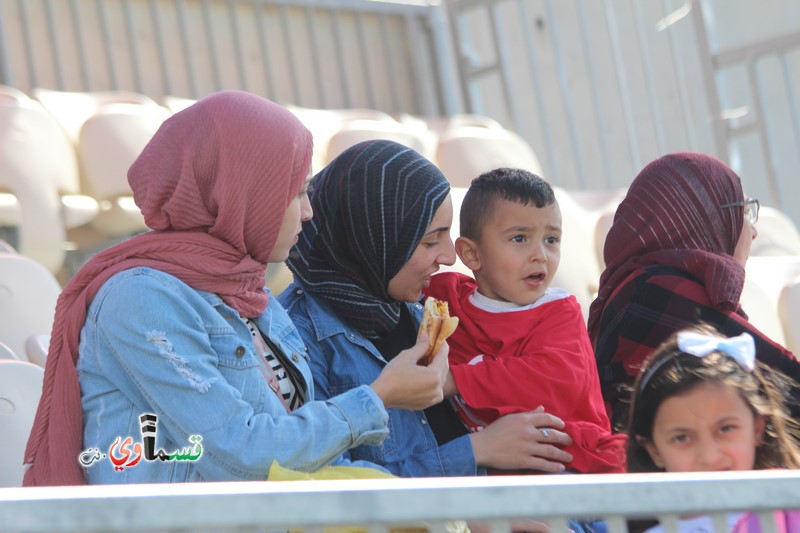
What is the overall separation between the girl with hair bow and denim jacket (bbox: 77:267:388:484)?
0.53 meters

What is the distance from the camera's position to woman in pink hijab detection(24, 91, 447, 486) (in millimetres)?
1943

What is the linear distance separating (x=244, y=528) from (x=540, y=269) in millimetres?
1549

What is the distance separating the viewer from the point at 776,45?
18.0 ft

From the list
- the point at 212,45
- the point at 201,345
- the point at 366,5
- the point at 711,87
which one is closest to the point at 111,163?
the point at 212,45

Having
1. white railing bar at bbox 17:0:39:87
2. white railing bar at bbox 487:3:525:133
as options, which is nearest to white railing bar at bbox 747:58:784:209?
white railing bar at bbox 487:3:525:133

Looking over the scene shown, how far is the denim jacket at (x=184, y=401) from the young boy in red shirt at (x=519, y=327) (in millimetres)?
508

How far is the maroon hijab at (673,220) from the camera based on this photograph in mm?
3020

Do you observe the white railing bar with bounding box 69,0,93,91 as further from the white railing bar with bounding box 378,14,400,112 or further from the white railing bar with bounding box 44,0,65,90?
the white railing bar with bounding box 378,14,400,112

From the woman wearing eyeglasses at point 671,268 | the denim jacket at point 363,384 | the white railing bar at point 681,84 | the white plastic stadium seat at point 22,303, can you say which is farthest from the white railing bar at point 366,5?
the denim jacket at point 363,384

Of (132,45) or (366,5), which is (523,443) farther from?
(366,5)

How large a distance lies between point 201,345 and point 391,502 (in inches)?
33.2

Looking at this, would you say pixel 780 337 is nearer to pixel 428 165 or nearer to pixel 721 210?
pixel 721 210

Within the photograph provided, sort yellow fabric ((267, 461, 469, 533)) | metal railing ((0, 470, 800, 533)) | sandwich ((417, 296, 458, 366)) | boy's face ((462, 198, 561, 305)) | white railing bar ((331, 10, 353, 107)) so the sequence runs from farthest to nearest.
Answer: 1. white railing bar ((331, 10, 353, 107))
2. boy's face ((462, 198, 561, 305))
3. sandwich ((417, 296, 458, 366))
4. yellow fabric ((267, 461, 469, 533))
5. metal railing ((0, 470, 800, 533))

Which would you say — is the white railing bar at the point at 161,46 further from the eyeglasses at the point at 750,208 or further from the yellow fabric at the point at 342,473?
the yellow fabric at the point at 342,473
